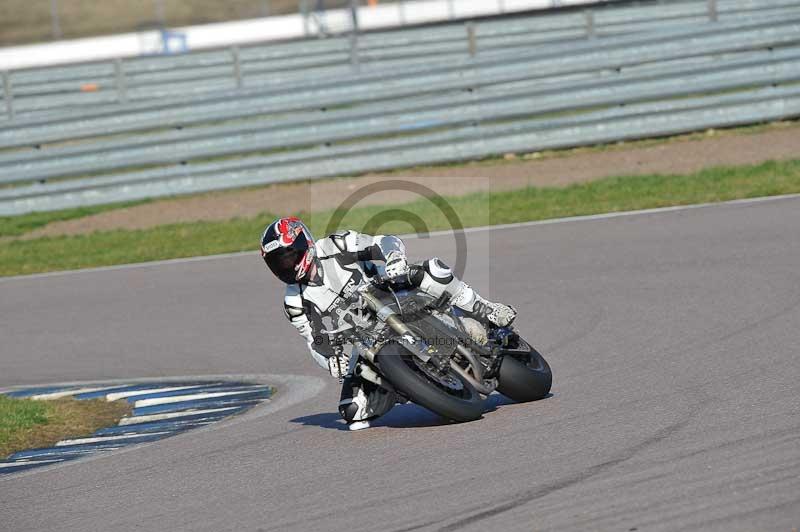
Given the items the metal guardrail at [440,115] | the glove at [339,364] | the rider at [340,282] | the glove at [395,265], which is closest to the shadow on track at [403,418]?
the rider at [340,282]

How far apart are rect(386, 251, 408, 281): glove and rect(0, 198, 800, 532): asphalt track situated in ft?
2.96

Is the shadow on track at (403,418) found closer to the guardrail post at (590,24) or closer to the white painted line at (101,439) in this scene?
the white painted line at (101,439)

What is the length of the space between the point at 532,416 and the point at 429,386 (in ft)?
2.25

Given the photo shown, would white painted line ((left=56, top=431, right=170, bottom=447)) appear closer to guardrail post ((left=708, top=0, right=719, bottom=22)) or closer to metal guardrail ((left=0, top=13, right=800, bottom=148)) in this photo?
metal guardrail ((left=0, top=13, right=800, bottom=148))

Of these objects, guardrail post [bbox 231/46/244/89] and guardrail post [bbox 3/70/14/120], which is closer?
guardrail post [bbox 3/70/14/120]

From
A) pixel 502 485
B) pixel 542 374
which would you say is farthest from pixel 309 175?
pixel 502 485

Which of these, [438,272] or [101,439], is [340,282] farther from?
[101,439]

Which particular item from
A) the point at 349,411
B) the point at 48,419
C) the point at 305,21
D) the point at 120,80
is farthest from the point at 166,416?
the point at 305,21

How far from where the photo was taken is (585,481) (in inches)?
216

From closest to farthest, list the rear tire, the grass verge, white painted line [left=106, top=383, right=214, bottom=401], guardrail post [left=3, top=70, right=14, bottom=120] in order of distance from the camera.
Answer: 1. the rear tire
2. the grass verge
3. white painted line [left=106, top=383, right=214, bottom=401]
4. guardrail post [left=3, top=70, right=14, bottom=120]

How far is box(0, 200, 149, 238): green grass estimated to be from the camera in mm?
18828

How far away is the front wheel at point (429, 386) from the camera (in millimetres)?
6711

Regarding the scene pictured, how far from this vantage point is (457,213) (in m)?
16.2

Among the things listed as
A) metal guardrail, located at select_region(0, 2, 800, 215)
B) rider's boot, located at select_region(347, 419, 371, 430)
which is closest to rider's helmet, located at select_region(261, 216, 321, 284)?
rider's boot, located at select_region(347, 419, 371, 430)
